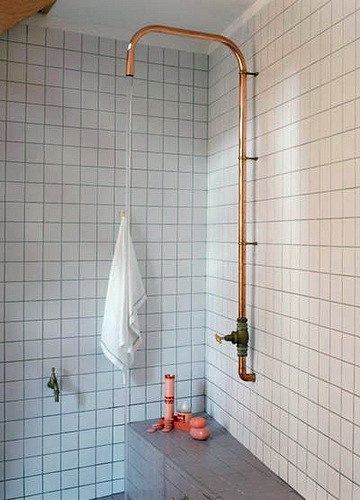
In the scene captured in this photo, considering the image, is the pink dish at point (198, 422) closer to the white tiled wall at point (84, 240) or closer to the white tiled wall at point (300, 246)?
the white tiled wall at point (300, 246)

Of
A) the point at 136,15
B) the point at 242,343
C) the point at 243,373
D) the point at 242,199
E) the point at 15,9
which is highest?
the point at 136,15

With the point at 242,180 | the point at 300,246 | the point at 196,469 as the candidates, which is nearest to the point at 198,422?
the point at 196,469

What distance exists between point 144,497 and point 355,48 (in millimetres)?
1943

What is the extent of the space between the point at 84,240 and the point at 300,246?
103 cm

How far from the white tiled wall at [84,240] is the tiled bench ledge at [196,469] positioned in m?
0.19

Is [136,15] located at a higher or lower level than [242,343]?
higher

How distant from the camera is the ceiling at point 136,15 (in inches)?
83.8

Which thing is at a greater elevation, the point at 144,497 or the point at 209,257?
the point at 209,257

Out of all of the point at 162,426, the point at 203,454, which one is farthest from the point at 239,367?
the point at 162,426

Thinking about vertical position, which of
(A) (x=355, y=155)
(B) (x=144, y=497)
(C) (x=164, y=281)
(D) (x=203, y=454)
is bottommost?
(B) (x=144, y=497)

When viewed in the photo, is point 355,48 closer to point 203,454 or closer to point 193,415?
point 203,454

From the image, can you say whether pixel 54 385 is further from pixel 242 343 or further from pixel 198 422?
pixel 242 343

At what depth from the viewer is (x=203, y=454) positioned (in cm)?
208

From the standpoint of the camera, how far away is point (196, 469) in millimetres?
1949
